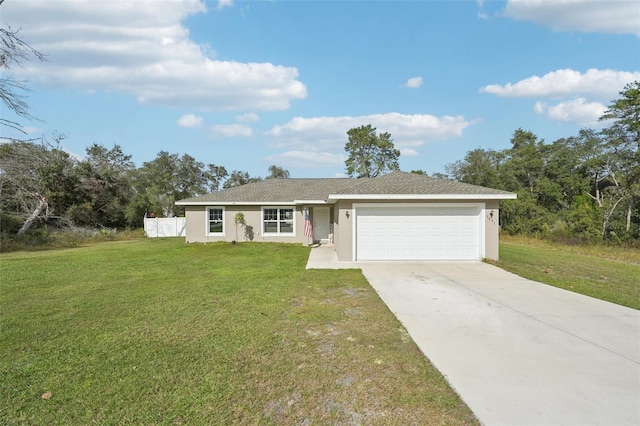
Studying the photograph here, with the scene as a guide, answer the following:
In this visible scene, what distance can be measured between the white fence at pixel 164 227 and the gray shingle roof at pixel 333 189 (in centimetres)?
634

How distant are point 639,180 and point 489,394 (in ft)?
95.0

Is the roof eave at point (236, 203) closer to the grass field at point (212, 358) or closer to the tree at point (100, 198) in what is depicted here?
the grass field at point (212, 358)

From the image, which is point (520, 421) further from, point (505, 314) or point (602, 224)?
point (602, 224)

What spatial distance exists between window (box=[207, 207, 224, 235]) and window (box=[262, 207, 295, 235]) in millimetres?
2395

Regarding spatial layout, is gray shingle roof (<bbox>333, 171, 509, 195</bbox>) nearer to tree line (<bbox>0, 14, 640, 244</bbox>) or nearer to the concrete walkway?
the concrete walkway

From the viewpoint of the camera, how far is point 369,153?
41031 mm

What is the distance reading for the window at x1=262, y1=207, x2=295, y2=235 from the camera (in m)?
18.3

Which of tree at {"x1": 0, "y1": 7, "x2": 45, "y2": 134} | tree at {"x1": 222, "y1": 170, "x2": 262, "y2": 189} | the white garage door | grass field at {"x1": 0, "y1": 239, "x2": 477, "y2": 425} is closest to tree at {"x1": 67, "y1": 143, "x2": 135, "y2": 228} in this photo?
tree at {"x1": 0, "y1": 7, "x2": 45, "y2": 134}

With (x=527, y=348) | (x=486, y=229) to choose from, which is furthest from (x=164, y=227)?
(x=527, y=348)

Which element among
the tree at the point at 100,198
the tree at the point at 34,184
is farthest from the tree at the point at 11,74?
the tree at the point at 100,198

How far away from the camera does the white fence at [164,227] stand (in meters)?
24.5

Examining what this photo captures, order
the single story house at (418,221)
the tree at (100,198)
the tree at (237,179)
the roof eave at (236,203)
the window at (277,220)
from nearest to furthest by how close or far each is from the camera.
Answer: the single story house at (418,221) → the roof eave at (236,203) → the window at (277,220) → the tree at (100,198) → the tree at (237,179)

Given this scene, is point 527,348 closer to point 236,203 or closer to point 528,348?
point 528,348

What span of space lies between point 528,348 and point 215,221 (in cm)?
1668
